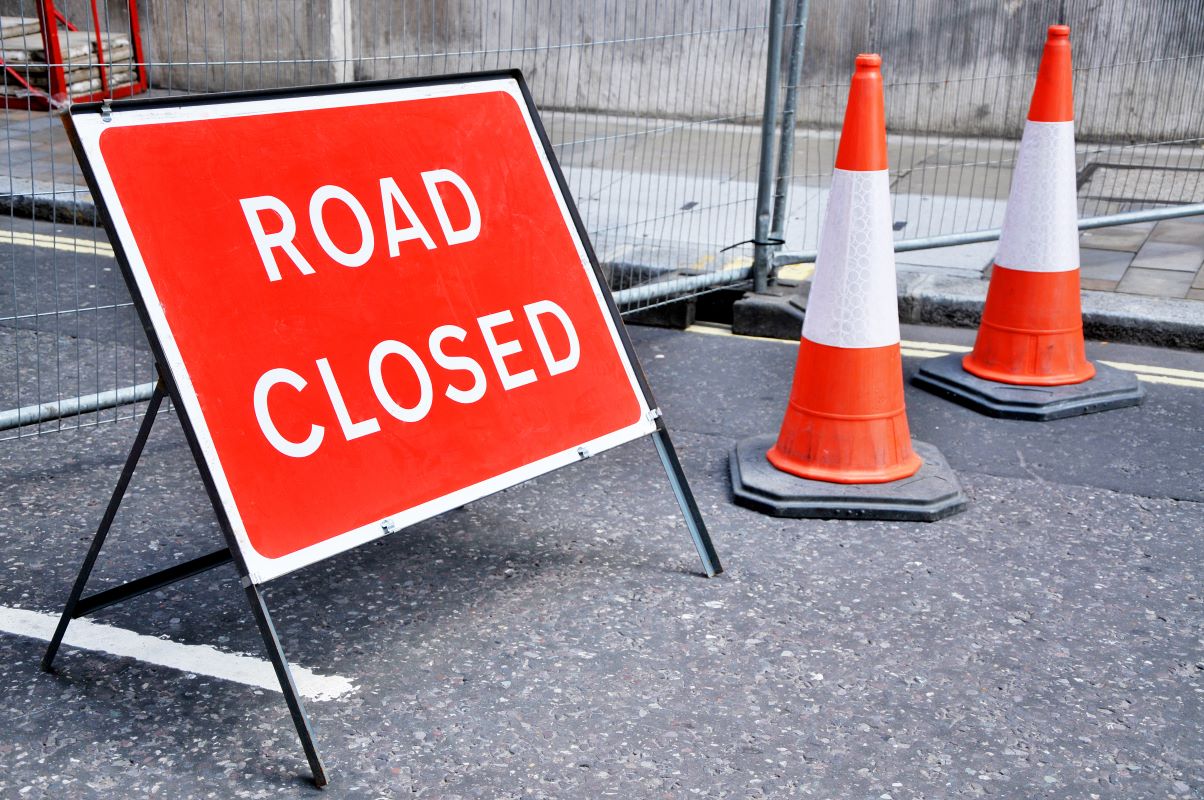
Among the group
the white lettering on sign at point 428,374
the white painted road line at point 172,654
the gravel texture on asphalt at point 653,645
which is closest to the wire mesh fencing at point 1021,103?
the gravel texture on asphalt at point 653,645

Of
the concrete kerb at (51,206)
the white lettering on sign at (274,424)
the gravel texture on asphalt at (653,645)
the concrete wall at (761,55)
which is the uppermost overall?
the concrete wall at (761,55)

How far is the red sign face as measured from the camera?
8.68 feet

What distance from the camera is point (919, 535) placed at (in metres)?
3.64

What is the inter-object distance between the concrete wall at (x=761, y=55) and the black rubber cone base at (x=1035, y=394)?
1706 mm

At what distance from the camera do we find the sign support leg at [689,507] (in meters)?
3.37

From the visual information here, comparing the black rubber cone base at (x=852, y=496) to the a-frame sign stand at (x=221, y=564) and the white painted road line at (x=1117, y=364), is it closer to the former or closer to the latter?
the a-frame sign stand at (x=221, y=564)

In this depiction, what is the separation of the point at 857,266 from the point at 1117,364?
196 cm

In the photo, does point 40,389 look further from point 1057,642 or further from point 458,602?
point 1057,642

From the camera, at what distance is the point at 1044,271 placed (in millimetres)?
4641

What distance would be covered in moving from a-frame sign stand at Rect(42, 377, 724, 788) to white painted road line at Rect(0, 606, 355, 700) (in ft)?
0.20

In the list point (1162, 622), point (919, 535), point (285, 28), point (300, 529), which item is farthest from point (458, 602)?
point (285, 28)

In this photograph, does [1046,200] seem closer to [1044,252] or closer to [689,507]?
[1044,252]

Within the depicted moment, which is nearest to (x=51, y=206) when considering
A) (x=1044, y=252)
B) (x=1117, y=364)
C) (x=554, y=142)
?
(x=554, y=142)

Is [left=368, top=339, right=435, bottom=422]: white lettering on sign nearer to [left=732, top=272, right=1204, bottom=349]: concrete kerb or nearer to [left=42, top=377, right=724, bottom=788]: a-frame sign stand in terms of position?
[left=42, top=377, right=724, bottom=788]: a-frame sign stand
